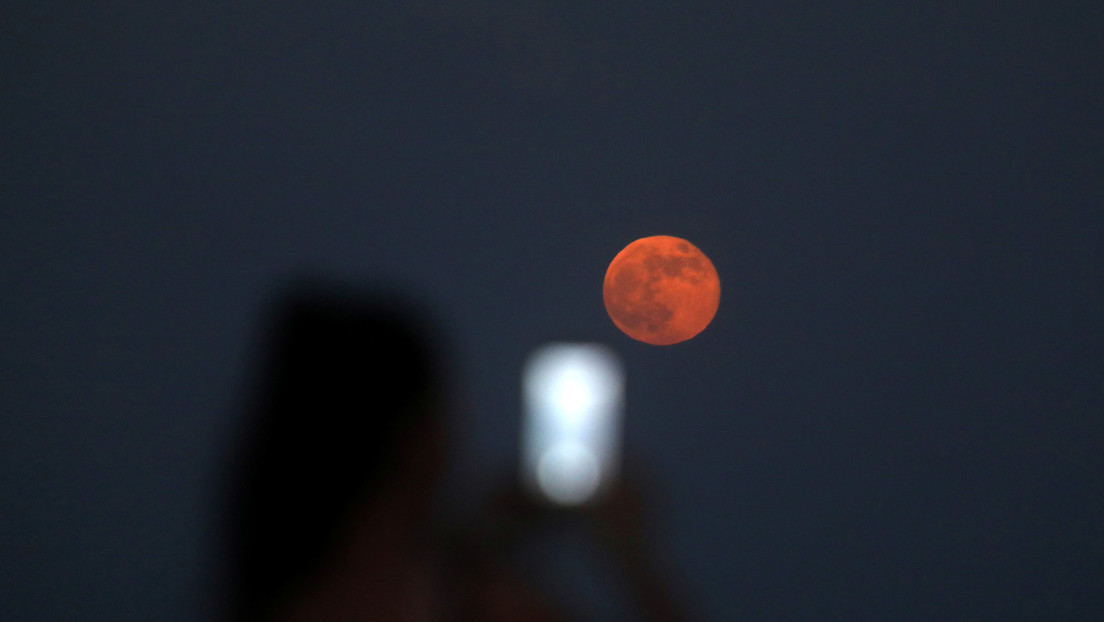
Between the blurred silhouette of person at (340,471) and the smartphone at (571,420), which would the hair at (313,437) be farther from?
the smartphone at (571,420)

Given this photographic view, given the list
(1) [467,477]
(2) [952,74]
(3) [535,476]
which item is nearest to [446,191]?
(3) [535,476]

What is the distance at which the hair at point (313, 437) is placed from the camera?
474 mm

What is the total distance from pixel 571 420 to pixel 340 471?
26.3 inches

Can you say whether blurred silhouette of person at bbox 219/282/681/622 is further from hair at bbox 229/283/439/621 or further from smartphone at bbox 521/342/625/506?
smartphone at bbox 521/342/625/506

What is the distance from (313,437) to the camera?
1.61 feet

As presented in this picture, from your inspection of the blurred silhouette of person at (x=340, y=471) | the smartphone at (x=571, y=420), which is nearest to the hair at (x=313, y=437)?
the blurred silhouette of person at (x=340, y=471)

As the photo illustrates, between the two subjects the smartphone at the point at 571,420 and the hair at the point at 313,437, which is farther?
the smartphone at the point at 571,420

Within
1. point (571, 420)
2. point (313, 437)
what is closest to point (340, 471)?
point (313, 437)

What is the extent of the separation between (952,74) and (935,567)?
1.22m

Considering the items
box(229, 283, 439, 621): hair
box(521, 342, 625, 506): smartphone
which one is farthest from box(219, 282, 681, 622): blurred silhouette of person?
box(521, 342, 625, 506): smartphone

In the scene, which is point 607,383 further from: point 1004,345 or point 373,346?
point 1004,345

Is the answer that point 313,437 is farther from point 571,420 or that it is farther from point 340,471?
point 571,420

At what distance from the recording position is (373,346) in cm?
50

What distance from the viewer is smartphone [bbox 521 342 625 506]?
2.56 feet
